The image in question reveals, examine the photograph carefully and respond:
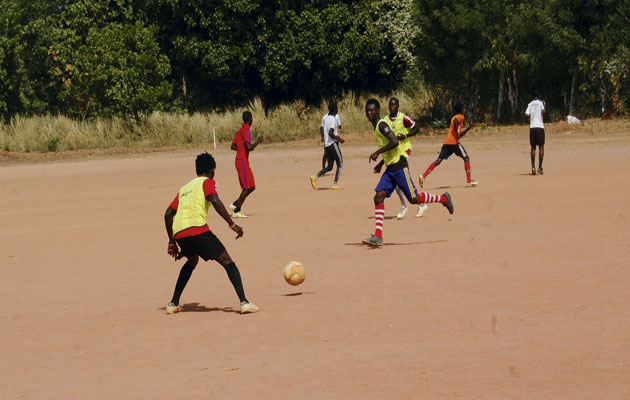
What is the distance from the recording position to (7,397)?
22.1ft

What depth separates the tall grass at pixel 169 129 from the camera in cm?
4250

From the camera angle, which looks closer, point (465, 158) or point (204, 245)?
point (204, 245)

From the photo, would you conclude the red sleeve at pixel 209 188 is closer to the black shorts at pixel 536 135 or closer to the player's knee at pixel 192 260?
the player's knee at pixel 192 260

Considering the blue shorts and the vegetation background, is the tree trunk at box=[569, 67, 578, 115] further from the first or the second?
the blue shorts

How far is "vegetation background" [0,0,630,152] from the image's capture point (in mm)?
38438

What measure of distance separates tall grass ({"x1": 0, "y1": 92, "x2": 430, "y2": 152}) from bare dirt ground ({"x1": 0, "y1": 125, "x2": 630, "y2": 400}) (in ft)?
76.2

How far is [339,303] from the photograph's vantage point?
9367 mm

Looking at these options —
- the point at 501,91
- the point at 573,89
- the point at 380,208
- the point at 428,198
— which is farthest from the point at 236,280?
the point at 501,91

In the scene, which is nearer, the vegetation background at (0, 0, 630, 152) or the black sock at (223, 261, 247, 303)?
the black sock at (223, 261, 247, 303)

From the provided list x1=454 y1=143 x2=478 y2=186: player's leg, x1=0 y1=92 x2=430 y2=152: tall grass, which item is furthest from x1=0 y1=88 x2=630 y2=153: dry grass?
x1=454 y1=143 x2=478 y2=186: player's leg

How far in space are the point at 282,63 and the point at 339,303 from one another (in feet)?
124

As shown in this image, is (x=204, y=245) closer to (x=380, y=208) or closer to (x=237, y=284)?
(x=237, y=284)

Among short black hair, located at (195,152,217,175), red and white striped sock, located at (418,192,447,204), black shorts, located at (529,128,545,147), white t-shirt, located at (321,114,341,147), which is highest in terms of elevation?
short black hair, located at (195,152,217,175)

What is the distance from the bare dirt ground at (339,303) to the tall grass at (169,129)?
23.2m
